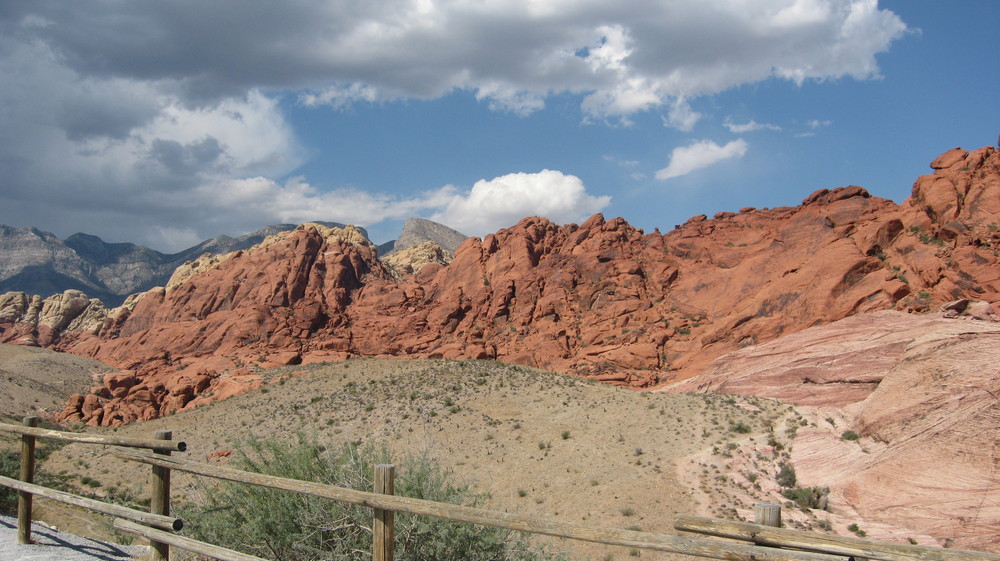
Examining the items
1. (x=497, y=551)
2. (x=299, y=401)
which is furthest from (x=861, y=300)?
(x=299, y=401)

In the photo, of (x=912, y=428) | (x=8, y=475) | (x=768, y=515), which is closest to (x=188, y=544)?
(x=768, y=515)

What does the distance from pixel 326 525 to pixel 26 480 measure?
15.1 feet

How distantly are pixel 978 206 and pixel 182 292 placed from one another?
7856 cm

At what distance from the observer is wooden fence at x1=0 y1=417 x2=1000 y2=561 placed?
4.54 m

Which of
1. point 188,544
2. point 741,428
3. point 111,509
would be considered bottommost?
point 741,428

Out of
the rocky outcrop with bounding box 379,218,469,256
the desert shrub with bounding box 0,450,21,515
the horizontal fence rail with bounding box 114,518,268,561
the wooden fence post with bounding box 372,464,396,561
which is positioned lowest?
the desert shrub with bounding box 0,450,21,515

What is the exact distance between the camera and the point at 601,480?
2094 cm

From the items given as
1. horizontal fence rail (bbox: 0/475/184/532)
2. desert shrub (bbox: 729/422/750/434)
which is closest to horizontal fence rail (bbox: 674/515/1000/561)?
horizontal fence rail (bbox: 0/475/184/532)

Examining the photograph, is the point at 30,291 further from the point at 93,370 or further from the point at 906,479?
the point at 906,479

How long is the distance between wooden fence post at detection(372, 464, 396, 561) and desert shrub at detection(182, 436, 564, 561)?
154cm

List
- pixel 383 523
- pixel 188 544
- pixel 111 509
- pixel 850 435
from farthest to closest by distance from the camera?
pixel 850 435 → pixel 111 509 → pixel 188 544 → pixel 383 523

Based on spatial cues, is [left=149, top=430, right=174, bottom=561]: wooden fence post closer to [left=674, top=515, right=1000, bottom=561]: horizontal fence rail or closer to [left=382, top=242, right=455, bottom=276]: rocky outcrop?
[left=674, top=515, right=1000, bottom=561]: horizontal fence rail

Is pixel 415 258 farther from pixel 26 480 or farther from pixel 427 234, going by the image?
pixel 26 480

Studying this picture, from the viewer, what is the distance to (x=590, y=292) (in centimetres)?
5141
